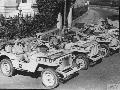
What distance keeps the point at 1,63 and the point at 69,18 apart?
11.9m

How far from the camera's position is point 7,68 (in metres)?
10.2

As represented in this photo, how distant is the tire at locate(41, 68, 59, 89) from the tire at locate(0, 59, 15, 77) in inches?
60.4

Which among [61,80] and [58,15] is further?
[58,15]

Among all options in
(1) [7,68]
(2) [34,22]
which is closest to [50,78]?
(1) [7,68]

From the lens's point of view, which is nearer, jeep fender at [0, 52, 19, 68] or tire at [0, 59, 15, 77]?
jeep fender at [0, 52, 19, 68]

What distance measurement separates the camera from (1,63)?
1024 cm

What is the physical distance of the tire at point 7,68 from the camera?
999 cm

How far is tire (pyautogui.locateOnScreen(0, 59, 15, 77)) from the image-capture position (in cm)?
999

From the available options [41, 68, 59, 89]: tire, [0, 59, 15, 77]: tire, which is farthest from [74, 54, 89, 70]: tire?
[0, 59, 15, 77]: tire

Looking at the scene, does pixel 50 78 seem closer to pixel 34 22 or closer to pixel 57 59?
pixel 57 59

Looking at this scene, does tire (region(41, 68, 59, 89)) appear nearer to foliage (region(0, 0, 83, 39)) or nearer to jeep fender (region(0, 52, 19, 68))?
jeep fender (region(0, 52, 19, 68))

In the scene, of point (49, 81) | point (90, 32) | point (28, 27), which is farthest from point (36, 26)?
point (49, 81)

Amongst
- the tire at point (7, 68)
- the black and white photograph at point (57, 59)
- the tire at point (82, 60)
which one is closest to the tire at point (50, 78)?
the black and white photograph at point (57, 59)

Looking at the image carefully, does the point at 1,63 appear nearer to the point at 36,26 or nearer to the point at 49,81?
the point at 49,81
